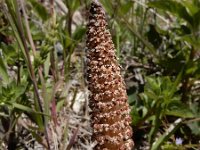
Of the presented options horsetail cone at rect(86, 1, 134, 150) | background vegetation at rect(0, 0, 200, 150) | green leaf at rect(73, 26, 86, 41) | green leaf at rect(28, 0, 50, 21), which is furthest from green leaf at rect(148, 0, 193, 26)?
horsetail cone at rect(86, 1, 134, 150)

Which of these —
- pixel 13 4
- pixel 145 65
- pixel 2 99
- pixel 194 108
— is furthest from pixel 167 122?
pixel 13 4

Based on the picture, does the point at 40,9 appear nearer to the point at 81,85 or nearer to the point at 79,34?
the point at 79,34

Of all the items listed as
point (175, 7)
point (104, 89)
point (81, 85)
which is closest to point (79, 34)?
point (81, 85)

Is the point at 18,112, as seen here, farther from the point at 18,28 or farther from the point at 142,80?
the point at 142,80

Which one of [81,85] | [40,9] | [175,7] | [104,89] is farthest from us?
[40,9]

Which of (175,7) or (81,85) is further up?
(175,7)

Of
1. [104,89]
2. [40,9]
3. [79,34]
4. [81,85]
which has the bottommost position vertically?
[81,85]

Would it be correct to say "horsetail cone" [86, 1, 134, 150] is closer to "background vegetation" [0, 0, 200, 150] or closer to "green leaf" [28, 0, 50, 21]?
"background vegetation" [0, 0, 200, 150]
